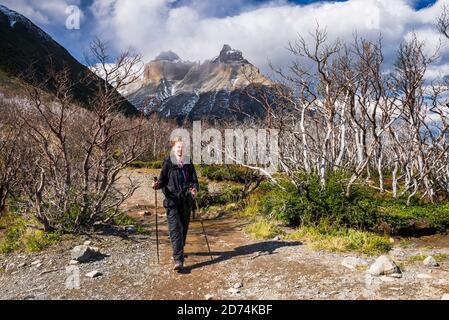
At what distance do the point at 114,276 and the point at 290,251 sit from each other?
3168mm

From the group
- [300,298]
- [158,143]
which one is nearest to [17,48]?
[158,143]

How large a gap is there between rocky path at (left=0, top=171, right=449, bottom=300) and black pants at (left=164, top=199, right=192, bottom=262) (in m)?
0.36

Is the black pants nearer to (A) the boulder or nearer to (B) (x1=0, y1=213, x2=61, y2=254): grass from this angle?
(A) the boulder

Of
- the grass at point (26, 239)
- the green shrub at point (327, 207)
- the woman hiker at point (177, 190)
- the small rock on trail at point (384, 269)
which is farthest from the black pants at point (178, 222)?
the green shrub at point (327, 207)

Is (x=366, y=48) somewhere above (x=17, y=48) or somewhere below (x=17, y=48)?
below

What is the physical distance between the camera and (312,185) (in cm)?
989

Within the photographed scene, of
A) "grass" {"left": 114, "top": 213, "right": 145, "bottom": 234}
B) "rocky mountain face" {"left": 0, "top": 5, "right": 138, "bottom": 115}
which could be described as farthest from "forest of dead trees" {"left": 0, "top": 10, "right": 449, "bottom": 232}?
"rocky mountain face" {"left": 0, "top": 5, "right": 138, "bottom": 115}

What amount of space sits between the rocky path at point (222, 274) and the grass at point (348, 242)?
0.25 metres

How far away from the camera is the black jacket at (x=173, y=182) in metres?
6.11

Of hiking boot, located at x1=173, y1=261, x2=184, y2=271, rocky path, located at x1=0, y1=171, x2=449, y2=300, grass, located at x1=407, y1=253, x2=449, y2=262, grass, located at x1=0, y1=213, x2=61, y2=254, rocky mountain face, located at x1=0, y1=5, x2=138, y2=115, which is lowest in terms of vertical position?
rocky path, located at x1=0, y1=171, x2=449, y2=300

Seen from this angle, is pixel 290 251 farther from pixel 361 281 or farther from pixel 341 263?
pixel 361 281

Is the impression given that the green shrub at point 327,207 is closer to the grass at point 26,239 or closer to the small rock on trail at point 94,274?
the small rock on trail at point 94,274

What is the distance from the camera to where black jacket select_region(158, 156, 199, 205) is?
6109 mm
